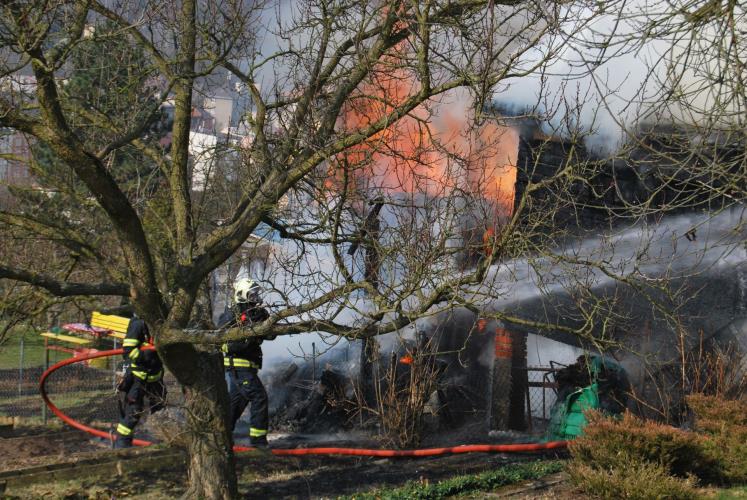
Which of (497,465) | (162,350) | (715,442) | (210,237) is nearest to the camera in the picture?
(162,350)

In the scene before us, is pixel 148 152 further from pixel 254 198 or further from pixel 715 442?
pixel 715 442

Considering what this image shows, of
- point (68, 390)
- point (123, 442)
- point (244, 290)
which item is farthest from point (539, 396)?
point (68, 390)

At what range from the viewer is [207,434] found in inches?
250

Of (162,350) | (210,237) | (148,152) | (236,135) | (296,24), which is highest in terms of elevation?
(296,24)

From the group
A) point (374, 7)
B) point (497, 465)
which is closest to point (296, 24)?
point (374, 7)

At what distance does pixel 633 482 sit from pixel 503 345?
531 centimetres

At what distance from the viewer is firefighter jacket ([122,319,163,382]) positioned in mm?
8539

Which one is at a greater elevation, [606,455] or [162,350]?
[162,350]

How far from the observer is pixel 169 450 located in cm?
779

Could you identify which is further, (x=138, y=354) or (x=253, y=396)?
(x=138, y=354)

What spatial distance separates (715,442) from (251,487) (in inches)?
161

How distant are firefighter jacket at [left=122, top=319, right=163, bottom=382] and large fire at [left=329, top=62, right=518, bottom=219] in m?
2.99

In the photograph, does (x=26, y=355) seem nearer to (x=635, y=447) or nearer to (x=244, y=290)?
(x=244, y=290)

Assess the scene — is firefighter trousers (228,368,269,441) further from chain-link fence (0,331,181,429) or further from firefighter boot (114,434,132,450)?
chain-link fence (0,331,181,429)
